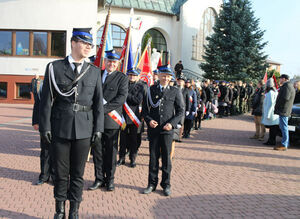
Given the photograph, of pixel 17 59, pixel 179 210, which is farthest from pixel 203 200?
pixel 17 59

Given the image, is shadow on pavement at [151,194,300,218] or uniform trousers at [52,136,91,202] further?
shadow on pavement at [151,194,300,218]

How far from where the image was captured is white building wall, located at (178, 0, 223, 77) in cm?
2762

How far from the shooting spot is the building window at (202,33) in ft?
95.1

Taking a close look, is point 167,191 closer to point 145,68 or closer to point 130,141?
point 130,141

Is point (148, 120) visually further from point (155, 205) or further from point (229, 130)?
point (229, 130)

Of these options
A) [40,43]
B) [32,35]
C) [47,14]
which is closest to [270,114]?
[47,14]

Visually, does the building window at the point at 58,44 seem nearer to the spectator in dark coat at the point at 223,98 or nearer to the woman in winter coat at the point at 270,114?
the spectator in dark coat at the point at 223,98

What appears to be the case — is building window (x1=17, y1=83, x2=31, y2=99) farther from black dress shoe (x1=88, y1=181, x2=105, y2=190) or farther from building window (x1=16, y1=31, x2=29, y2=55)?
black dress shoe (x1=88, y1=181, x2=105, y2=190)

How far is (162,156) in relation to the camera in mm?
4680

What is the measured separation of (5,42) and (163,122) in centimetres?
2132

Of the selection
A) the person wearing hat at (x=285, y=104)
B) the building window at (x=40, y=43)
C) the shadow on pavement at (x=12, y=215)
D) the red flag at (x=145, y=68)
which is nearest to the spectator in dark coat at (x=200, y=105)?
the red flag at (x=145, y=68)

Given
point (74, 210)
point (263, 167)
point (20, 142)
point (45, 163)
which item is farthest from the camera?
point (20, 142)

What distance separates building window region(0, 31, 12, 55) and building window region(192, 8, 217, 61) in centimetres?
1659

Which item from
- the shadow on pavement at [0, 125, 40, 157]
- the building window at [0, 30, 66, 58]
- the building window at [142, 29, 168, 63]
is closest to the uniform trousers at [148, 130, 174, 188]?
the shadow on pavement at [0, 125, 40, 157]
